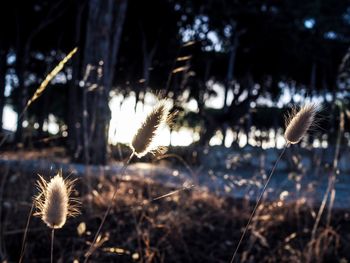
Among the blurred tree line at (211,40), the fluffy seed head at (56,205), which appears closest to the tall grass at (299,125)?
the fluffy seed head at (56,205)

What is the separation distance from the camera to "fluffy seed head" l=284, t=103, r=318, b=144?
1110 millimetres

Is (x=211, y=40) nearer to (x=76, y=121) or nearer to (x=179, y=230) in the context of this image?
(x=76, y=121)

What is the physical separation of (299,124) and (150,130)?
32cm

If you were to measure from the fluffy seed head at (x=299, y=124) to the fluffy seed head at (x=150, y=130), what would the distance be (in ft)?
0.87

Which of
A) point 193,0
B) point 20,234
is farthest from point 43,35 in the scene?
point 20,234

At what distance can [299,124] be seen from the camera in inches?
44.3

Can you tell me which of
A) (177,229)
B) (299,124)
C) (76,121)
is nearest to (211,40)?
(76,121)

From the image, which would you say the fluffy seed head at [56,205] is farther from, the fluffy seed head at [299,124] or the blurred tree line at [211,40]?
the blurred tree line at [211,40]

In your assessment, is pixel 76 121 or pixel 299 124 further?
pixel 76 121

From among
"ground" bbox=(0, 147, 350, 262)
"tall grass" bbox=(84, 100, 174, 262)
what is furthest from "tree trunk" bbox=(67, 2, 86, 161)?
"tall grass" bbox=(84, 100, 174, 262)

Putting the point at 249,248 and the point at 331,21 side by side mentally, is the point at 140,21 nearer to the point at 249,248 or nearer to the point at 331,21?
the point at 331,21

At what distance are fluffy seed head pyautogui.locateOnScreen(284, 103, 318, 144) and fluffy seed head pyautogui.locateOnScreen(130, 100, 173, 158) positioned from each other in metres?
0.27

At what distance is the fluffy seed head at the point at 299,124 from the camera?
111 centimetres

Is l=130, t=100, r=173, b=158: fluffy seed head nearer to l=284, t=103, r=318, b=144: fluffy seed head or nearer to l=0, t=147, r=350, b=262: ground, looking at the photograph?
l=284, t=103, r=318, b=144: fluffy seed head
